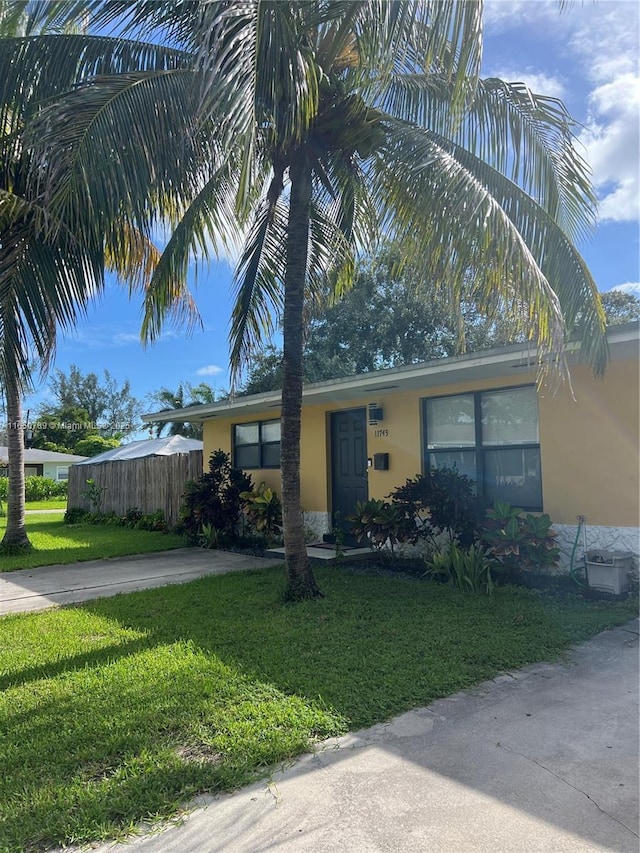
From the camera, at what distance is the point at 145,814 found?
103 inches

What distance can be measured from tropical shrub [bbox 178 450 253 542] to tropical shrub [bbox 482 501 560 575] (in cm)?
573

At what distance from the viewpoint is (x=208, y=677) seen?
4.18 meters

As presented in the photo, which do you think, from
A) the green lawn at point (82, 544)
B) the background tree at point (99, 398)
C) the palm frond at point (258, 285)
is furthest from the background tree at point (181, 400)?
the palm frond at point (258, 285)

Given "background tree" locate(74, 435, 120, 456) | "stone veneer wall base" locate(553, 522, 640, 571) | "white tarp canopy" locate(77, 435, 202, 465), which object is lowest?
"stone veneer wall base" locate(553, 522, 640, 571)

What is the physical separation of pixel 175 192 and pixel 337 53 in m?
2.18

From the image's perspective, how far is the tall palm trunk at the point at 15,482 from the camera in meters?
10.4

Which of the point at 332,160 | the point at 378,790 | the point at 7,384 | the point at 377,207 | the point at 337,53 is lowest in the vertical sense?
the point at 378,790

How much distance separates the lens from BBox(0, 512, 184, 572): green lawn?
1029cm

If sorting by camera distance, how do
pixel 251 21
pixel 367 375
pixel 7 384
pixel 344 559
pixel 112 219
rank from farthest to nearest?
pixel 344 559, pixel 367 375, pixel 7 384, pixel 112 219, pixel 251 21

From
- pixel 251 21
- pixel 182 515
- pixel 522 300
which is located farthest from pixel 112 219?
pixel 182 515

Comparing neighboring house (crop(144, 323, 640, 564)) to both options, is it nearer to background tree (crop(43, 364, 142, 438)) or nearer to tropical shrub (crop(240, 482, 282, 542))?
tropical shrub (crop(240, 482, 282, 542))

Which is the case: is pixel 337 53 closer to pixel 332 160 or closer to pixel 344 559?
pixel 332 160

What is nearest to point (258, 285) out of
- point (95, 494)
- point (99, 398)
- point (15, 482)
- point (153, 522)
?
point (15, 482)

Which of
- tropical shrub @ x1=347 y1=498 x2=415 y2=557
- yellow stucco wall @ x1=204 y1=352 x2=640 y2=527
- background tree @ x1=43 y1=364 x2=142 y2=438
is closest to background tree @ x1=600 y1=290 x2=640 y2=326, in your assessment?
yellow stucco wall @ x1=204 y1=352 x2=640 y2=527
